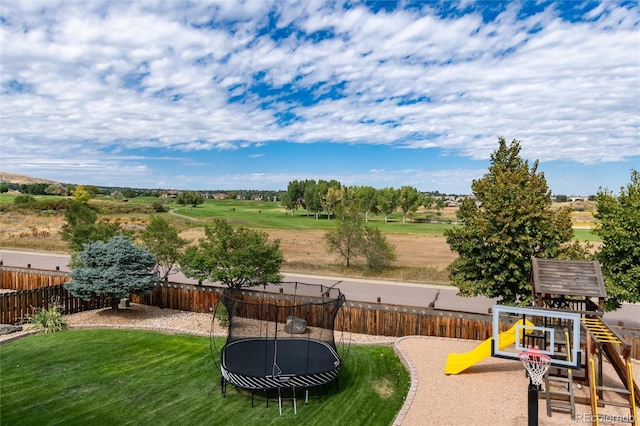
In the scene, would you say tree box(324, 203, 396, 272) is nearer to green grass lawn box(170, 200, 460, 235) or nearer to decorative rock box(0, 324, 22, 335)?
decorative rock box(0, 324, 22, 335)

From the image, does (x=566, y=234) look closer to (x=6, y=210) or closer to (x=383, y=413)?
(x=383, y=413)

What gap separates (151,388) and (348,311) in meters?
7.24

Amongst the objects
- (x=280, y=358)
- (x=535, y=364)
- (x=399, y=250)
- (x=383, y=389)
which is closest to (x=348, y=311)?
(x=383, y=389)

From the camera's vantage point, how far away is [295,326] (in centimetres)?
1380

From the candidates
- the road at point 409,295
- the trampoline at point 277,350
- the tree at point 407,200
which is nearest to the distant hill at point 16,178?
the tree at point 407,200

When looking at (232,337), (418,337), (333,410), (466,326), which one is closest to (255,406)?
(333,410)

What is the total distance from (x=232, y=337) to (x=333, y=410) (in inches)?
140

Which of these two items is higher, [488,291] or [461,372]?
[488,291]

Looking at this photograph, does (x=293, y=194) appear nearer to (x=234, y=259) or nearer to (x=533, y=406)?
(x=234, y=259)

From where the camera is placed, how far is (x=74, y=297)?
16.5m

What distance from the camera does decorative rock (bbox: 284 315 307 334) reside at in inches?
539

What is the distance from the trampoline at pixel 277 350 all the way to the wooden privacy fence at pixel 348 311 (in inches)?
71.8

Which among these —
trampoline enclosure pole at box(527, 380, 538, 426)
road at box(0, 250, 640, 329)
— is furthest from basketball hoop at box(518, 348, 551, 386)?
road at box(0, 250, 640, 329)

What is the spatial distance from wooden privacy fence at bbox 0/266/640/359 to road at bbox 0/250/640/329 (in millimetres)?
1970
